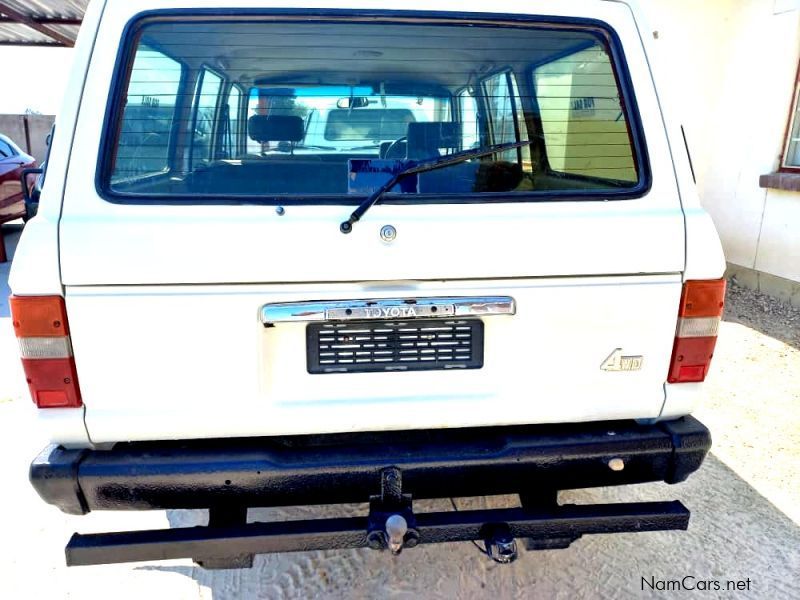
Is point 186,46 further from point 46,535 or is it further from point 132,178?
point 46,535

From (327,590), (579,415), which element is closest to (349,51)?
(579,415)

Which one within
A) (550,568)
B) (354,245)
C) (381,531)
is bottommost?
(550,568)

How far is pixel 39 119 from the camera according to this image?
16.4 m

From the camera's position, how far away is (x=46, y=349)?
5.66 feet

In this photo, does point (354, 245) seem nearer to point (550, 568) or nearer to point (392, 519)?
point (392, 519)

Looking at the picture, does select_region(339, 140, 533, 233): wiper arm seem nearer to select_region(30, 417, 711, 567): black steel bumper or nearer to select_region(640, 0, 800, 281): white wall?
select_region(30, 417, 711, 567): black steel bumper

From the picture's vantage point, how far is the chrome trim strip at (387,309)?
1752 mm

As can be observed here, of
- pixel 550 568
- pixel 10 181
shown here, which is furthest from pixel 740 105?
pixel 10 181

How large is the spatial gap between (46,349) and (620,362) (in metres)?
1.76

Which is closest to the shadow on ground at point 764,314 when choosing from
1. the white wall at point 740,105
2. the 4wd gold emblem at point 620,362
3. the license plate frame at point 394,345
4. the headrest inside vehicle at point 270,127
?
the white wall at point 740,105

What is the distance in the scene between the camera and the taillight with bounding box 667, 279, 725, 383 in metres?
1.90

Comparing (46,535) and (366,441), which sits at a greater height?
(366,441)

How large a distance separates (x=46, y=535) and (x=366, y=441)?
69.1 inches

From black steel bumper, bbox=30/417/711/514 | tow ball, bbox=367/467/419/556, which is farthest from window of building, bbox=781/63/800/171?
tow ball, bbox=367/467/419/556
